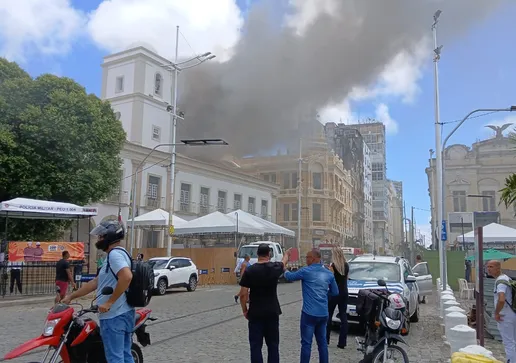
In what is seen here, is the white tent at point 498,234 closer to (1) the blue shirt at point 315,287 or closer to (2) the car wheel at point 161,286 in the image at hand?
(2) the car wheel at point 161,286

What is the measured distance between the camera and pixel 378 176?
110375 millimetres

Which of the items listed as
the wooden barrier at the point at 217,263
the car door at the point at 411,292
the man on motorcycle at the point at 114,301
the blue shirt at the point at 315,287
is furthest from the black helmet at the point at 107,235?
the wooden barrier at the point at 217,263

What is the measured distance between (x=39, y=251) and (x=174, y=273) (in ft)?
18.5

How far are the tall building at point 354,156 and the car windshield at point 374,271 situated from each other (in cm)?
6904

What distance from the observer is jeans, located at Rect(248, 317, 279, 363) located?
17.4 feet

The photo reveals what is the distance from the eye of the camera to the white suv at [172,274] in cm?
1995

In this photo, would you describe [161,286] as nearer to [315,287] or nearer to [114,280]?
[315,287]

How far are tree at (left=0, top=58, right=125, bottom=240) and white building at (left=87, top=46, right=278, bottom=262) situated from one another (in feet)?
34.7

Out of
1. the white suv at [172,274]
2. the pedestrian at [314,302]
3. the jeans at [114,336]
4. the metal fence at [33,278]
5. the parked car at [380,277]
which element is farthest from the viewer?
the white suv at [172,274]

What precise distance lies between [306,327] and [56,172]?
64.7 feet

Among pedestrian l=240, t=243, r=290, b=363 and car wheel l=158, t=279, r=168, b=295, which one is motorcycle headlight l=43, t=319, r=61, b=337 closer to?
pedestrian l=240, t=243, r=290, b=363

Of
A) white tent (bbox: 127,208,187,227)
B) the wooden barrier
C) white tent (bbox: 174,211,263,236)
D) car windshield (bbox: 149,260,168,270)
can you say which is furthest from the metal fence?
white tent (bbox: 127,208,187,227)

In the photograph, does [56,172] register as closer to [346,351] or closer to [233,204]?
[346,351]

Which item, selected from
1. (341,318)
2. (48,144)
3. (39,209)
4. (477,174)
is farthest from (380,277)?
(477,174)
